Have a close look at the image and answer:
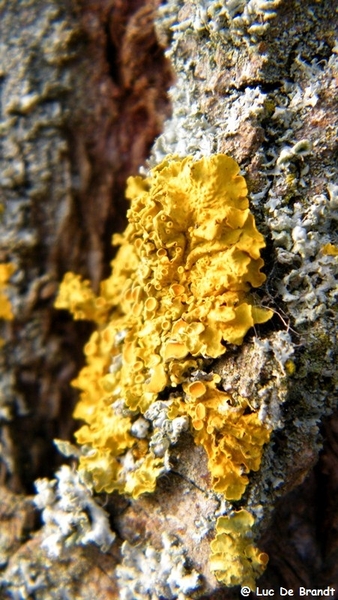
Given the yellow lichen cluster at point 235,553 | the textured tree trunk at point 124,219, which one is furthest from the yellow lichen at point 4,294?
the yellow lichen cluster at point 235,553

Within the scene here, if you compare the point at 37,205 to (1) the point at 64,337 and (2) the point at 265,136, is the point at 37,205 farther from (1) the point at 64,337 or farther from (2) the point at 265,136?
(2) the point at 265,136

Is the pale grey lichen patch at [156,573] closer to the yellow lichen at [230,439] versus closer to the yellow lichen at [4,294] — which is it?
the yellow lichen at [230,439]

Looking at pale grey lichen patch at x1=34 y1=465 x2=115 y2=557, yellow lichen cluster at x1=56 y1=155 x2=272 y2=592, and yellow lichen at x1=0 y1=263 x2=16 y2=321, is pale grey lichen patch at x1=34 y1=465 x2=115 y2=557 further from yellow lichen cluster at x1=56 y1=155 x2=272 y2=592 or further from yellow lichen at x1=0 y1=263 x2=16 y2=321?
yellow lichen at x1=0 y1=263 x2=16 y2=321

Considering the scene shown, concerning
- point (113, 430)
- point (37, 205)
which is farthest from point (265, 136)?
point (37, 205)

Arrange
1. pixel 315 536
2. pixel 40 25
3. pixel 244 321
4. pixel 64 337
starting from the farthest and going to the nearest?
1. pixel 64 337
2. pixel 40 25
3. pixel 315 536
4. pixel 244 321

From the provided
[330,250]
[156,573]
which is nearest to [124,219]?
[330,250]
